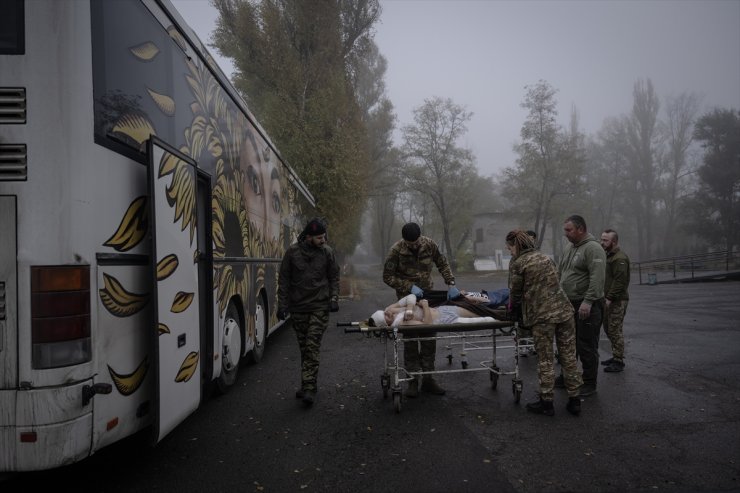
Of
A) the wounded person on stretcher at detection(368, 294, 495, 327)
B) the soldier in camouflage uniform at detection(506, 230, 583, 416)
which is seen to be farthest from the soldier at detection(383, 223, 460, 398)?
the soldier in camouflage uniform at detection(506, 230, 583, 416)

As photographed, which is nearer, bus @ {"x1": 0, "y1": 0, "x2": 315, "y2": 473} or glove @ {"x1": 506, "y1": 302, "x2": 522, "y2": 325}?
bus @ {"x1": 0, "y1": 0, "x2": 315, "y2": 473}

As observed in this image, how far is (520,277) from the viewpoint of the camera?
189 inches

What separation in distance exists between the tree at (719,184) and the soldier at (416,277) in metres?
39.3

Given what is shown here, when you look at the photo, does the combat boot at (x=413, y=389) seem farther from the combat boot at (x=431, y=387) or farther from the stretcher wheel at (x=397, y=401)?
the stretcher wheel at (x=397, y=401)

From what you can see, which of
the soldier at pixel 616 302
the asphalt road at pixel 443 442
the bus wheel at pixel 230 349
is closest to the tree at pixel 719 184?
the asphalt road at pixel 443 442

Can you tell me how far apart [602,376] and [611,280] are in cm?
132

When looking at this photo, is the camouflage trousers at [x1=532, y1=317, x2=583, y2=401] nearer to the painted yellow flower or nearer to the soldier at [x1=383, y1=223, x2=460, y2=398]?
the soldier at [x1=383, y1=223, x2=460, y2=398]

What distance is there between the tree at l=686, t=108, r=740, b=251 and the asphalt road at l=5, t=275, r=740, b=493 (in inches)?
1441

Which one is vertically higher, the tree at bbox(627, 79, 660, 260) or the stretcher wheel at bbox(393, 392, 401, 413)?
the tree at bbox(627, 79, 660, 260)

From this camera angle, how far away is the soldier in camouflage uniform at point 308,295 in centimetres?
517

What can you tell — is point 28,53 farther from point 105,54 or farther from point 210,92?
point 210,92

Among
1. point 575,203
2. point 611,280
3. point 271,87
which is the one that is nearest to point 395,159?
point 575,203

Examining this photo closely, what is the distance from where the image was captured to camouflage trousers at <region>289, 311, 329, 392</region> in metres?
5.15

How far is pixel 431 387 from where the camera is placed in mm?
5527
